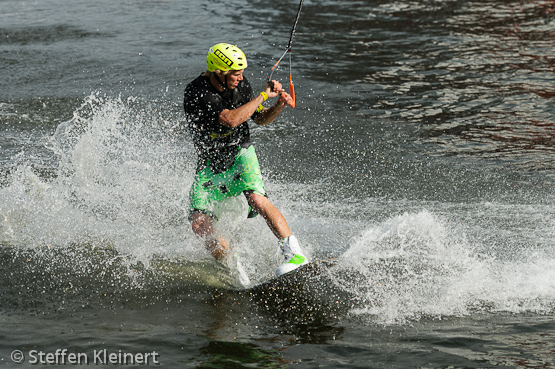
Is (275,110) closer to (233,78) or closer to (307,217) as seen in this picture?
(233,78)

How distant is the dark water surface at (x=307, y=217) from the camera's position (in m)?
5.31

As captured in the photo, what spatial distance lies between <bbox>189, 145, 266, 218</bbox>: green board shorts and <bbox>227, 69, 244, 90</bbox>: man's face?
2.10 ft

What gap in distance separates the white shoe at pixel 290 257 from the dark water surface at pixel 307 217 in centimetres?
43

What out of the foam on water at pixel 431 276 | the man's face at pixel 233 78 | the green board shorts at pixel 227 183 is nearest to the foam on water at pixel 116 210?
the green board shorts at pixel 227 183

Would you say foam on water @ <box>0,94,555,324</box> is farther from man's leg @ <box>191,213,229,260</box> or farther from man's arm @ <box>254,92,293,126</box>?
man's arm @ <box>254,92,293,126</box>

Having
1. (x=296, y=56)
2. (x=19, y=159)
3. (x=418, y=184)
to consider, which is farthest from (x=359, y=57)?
(x=19, y=159)

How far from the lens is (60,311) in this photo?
5.75 meters

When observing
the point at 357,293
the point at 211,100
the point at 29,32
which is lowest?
the point at 29,32

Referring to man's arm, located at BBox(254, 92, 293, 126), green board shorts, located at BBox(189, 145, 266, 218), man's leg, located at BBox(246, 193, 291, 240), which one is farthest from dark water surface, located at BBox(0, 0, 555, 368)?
man's arm, located at BBox(254, 92, 293, 126)

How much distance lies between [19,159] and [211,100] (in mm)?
4827

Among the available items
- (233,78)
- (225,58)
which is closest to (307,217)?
(233,78)

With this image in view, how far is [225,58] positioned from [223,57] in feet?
0.07

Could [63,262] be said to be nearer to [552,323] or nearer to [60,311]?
[60,311]

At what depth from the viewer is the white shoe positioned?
5711 millimetres
